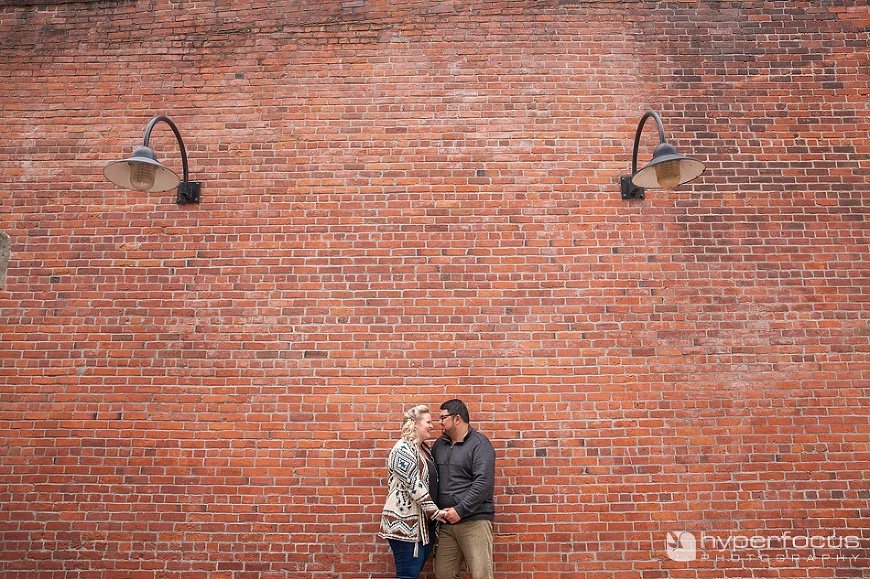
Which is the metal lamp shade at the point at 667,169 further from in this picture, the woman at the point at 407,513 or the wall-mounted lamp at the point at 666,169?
the woman at the point at 407,513

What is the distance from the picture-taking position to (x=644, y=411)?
17.9 feet

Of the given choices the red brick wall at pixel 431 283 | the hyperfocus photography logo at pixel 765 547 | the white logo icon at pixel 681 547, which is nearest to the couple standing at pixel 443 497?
the red brick wall at pixel 431 283

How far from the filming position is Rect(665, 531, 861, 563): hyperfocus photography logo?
17.0ft

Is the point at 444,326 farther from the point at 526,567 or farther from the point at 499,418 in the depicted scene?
the point at 526,567

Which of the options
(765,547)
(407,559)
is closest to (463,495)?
(407,559)

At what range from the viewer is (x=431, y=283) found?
5.71 metres

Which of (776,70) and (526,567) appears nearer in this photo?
(526,567)

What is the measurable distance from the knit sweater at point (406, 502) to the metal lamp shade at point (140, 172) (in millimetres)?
2933

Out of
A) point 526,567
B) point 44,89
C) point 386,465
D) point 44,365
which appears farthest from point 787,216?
point 44,89

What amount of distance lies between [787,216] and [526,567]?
13.0 ft

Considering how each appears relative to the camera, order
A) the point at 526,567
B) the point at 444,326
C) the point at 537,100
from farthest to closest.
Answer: the point at 537,100
the point at 444,326
the point at 526,567

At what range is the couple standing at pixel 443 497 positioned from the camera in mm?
4734

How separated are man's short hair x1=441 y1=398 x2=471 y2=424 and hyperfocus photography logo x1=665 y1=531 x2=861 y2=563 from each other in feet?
6.49

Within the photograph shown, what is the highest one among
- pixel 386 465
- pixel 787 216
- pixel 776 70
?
pixel 776 70
